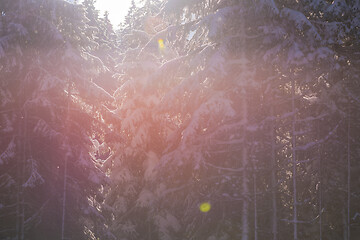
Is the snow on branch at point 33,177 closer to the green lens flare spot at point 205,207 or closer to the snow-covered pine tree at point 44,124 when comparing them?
the snow-covered pine tree at point 44,124

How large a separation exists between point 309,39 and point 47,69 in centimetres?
1036

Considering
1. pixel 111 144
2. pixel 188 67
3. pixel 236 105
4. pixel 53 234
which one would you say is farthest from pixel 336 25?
pixel 53 234

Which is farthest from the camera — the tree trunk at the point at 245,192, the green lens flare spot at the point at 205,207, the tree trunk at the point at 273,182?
the tree trunk at the point at 273,182

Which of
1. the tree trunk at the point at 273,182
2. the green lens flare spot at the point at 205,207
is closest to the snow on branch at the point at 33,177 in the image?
the green lens flare spot at the point at 205,207

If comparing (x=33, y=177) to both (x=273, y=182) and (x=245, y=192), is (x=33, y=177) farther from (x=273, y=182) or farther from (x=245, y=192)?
(x=273, y=182)

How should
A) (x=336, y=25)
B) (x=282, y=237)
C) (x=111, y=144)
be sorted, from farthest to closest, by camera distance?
(x=111, y=144), (x=282, y=237), (x=336, y=25)

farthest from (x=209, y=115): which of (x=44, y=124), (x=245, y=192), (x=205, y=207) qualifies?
(x=44, y=124)

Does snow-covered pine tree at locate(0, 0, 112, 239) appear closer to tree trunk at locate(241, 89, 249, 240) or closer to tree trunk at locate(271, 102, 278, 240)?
tree trunk at locate(241, 89, 249, 240)

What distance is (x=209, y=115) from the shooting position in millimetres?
14773

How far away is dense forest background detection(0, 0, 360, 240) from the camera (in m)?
14.9

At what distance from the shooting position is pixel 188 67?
1560cm

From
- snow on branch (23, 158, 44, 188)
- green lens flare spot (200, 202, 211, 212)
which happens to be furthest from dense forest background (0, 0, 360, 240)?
green lens flare spot (200, 202, 211, 212)

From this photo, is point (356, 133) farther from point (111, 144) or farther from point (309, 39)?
point (111, 144)

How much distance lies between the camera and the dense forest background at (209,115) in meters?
14.9
